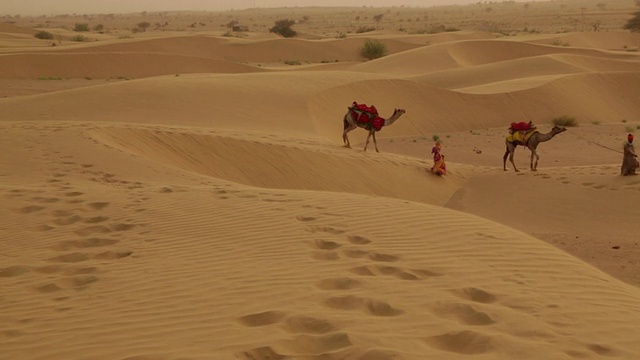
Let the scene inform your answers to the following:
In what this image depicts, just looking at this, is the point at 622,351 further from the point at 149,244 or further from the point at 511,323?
the point at 149,244

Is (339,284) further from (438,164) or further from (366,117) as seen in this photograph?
(366,117)

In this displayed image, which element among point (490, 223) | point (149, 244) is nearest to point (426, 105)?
point (490, 223)

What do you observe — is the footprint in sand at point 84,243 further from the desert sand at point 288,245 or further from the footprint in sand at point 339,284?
the footprint in sand at point 339,284

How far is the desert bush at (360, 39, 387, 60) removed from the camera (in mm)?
51406

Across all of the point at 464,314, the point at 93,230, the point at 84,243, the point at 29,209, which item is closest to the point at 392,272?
the point at 464,314

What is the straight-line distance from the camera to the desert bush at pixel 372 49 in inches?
2024

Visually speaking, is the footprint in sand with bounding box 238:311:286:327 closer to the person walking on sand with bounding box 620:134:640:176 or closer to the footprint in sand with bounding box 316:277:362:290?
the footprint in sand with bounding box 316:277:362:290

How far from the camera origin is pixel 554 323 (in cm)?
546

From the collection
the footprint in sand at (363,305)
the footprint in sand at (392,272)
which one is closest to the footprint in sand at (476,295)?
the footprint in sand at (392,272)

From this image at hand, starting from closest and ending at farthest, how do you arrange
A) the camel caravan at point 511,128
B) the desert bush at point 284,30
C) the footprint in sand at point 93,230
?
the footprint in sand at point 93,230
the camel caravan at point 511,128
the desert bush at point 284,30

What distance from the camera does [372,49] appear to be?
51.4m

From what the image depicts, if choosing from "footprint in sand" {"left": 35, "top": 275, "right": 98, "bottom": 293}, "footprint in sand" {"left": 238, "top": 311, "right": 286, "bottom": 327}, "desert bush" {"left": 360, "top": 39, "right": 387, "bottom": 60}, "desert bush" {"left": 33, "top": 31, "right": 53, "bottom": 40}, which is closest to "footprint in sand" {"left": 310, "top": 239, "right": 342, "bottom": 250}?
"footprint in sand" {"left": 238, "top": 311, "right": 286, "bottom": 327}

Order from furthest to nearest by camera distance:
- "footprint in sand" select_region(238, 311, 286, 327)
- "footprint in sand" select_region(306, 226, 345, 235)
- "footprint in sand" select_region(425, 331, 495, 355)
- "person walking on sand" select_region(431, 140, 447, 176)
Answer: "person walking on sand" select_region(431, 140, 447, 176) → "footprint in sand" select_region(306, 226, 345, 235) → "footprint in sand" select_region(238, 311, 286, 327) → "footprint in sand" select_region(425, 331, 495, 355)

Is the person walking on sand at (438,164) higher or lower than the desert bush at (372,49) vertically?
lower
